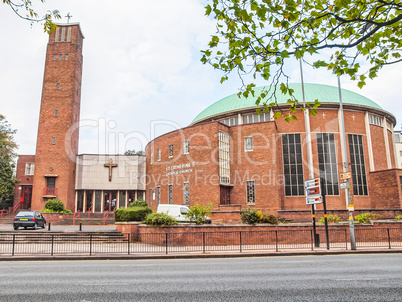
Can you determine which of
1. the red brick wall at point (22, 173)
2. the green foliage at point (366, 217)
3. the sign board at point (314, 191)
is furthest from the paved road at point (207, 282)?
the red brick wall at point (22, 173)

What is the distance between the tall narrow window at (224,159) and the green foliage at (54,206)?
17.3 meters

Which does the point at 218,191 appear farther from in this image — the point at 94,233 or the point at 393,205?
the point at 393,205

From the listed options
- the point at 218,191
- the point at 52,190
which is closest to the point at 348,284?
the point at 218,191

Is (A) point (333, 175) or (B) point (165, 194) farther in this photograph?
(B) point (165, 194)

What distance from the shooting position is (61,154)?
38500 mm

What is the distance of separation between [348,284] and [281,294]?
2132 mm

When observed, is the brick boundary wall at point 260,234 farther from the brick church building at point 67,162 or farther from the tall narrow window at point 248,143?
the brick church building at point 67,162

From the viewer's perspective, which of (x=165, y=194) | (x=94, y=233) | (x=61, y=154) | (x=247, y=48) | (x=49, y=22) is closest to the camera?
(x=49, y=22)

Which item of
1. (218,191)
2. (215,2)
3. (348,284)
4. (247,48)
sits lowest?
(348,284)

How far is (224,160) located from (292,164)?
6.52 meters

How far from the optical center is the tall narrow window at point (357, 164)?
105 feet

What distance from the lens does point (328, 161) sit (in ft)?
104

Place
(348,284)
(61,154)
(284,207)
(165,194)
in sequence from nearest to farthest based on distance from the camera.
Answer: (348,284), (284,207), (165,194), (61,154)

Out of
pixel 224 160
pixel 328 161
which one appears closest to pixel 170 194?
pixel 224 160
